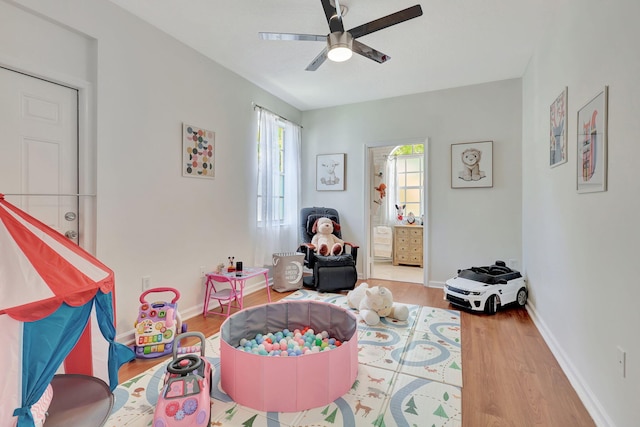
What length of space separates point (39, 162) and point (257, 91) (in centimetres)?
250

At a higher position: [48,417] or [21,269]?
[21,269]

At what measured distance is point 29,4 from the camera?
196 centimetres

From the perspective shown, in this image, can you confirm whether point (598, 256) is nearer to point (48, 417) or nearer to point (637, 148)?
point (637, 148)

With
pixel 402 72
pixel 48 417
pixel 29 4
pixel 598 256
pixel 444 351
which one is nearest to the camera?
pixel 48 417

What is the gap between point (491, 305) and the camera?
3.13m

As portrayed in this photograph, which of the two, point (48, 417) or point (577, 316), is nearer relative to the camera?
point (48, 417)

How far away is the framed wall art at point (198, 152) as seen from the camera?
3.01m

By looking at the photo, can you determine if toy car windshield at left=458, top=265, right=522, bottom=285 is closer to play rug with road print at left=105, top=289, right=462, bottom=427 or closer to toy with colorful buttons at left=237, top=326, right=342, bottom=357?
play rug with road print at left=105, top=289, right=462, bottom=427

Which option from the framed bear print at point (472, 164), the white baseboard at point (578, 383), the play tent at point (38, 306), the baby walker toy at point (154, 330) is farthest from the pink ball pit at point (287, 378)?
the framed bear print at point (472, 164)

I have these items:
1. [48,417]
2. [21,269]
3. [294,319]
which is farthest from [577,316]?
[21,269]

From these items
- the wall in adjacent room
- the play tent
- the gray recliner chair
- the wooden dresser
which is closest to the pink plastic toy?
the play tent

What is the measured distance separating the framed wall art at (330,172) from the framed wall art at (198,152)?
6.28 ft

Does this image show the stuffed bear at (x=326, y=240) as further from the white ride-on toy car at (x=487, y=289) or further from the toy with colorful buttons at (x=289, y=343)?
the toy with colorful buttons at (x=289, y=343)

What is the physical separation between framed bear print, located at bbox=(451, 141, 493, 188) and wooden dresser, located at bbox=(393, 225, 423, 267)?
1949 mm
